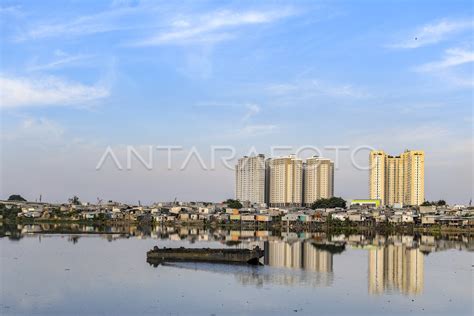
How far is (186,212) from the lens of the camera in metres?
68.4

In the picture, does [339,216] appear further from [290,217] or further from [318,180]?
[318,180]

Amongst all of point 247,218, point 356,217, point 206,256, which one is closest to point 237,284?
point 206,256

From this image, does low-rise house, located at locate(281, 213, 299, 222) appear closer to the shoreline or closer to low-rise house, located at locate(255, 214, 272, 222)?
the shoreline

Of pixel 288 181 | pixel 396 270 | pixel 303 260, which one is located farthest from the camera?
pixel 288 181

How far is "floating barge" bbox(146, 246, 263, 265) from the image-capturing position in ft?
79.0

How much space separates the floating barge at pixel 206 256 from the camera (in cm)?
2408

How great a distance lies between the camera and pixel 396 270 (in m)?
22.6

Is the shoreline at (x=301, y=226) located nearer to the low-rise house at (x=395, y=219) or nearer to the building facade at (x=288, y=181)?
the low-rise house at (x=395, y=219)

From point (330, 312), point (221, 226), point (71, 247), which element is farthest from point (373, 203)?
point (330, 312)

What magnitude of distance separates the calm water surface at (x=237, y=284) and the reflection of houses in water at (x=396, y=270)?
4cm

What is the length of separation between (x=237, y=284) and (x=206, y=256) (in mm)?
6064

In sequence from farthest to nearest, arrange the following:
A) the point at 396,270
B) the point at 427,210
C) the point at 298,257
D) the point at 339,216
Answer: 1. the point at 427,210
2. the point at 339,216
3. the point at 298,257
4. the point at 396,270

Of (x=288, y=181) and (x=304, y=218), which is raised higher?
(x=288, y=181)

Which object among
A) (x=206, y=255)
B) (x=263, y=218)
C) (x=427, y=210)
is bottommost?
(x=263, y=218)
